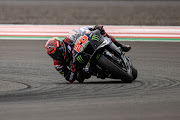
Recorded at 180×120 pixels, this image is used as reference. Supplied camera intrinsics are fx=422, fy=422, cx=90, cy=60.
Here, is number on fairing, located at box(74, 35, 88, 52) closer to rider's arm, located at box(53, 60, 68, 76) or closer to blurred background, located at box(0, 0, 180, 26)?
rider's arm, located at box(53, 60, 68, 76)

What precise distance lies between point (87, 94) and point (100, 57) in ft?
3.04

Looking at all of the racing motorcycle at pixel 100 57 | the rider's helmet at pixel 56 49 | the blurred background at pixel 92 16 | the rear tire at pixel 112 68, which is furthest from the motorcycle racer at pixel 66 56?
the blurred background at pixel 92 16

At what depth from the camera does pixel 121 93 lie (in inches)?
286

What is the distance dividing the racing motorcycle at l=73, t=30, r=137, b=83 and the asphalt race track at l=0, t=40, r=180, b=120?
0.24 m

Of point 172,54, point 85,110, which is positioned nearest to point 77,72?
point 85,110

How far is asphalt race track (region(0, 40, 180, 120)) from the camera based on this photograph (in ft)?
19.5

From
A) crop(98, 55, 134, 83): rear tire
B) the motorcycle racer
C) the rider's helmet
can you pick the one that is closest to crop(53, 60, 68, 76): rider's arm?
the motorcycle racer

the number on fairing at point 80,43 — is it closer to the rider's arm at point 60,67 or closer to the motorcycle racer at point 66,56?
the motorcycle racer at point 66,56

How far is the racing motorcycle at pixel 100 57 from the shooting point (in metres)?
7.87

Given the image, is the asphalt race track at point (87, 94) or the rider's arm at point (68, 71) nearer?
the asphalt race track at point (87, 94)

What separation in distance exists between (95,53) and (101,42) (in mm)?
281

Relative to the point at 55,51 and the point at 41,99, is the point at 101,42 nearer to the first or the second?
the point at 55,51

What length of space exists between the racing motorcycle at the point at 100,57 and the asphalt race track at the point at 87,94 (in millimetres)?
236

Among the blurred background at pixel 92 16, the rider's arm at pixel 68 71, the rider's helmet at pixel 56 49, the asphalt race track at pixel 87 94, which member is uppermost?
the blurred background at pixel 92 16
